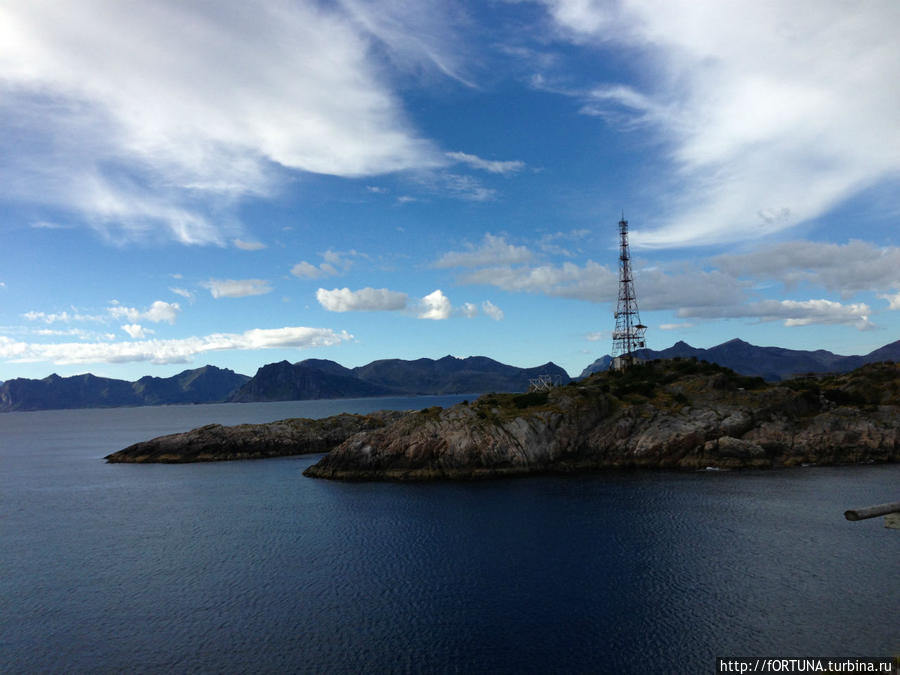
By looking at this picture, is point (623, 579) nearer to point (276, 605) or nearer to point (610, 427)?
point (276, 605)

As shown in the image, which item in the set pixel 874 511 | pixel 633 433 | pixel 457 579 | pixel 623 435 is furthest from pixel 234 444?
pixel 874 511

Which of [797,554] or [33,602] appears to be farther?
[797,554]

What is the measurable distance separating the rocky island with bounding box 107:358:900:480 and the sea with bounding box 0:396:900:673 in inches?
498

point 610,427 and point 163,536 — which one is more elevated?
point 610,427

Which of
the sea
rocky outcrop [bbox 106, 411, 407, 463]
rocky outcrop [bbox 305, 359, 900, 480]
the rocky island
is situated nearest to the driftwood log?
the sea

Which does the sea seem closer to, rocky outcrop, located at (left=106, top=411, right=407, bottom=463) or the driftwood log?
the driftwood log

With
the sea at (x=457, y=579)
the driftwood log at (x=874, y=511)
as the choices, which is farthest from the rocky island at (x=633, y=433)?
the driftwood log at (x=874, y=511)

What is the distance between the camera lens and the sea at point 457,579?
1209 inches

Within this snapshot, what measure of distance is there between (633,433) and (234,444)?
90.6m

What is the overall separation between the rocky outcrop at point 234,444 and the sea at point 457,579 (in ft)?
147

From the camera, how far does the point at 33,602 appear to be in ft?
132

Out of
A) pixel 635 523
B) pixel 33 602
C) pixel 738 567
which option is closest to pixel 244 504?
pixel 33 602

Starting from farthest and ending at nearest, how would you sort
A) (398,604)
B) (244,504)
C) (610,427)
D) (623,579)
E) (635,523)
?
1. (610,427)
2. (244,504)
3. (635,523)
4. (623,579)
5. (398,604)

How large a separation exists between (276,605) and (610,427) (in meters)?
71.0
